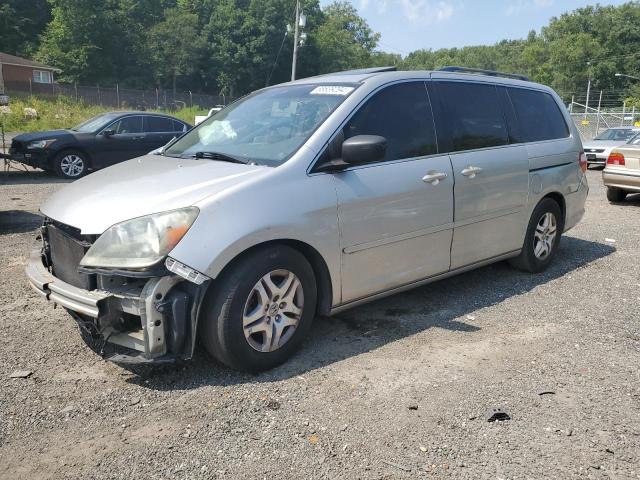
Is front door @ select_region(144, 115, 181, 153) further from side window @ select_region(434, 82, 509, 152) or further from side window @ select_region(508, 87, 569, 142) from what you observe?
side window @ select_region(434, 82, 509, 152)

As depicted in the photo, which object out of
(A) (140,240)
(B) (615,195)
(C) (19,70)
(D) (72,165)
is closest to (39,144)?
Answer: (D) (72,165)

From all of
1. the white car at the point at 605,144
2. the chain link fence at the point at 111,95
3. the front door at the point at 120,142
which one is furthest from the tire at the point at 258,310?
the chain link fence at the point at 111,95

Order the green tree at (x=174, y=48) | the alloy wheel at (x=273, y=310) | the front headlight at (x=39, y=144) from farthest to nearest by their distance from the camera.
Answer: the green tree at (x=174, y=48) → the front headlight at (x=39, y=144) → the alloy wheel at (x=273, y=310)

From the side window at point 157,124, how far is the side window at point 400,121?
969cm

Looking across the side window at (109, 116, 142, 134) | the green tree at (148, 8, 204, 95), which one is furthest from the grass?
the green tree at (148, 8, 204, 95)

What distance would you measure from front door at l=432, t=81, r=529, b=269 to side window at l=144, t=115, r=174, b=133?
31.2ft

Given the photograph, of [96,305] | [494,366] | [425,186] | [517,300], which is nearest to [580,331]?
[517,300]

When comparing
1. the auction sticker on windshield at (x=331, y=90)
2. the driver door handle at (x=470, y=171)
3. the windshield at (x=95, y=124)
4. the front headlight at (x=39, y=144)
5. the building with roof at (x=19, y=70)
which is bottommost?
the driver door handle at (x=470, y=171)

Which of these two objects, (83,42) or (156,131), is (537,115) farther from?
(83,42)

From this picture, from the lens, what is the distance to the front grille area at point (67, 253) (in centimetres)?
327

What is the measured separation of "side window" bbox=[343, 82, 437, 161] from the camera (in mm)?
3986

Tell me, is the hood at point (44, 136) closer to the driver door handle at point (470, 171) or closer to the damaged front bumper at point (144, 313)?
the damaged front bumper at point (144, 313)

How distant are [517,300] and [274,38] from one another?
245ft

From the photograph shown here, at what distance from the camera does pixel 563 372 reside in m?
3.58
